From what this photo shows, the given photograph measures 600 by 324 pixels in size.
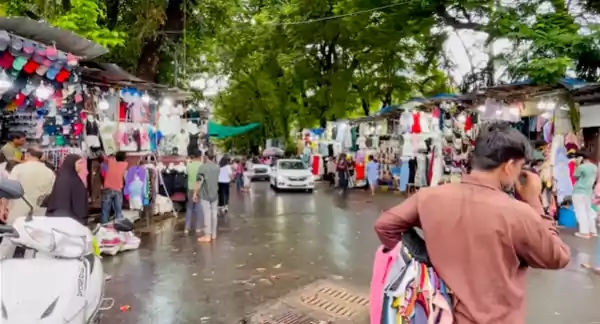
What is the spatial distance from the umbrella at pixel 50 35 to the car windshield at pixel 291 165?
16.8 meters

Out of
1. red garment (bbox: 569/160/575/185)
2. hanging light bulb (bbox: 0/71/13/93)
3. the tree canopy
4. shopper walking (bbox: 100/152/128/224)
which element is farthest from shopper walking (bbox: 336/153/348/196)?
hanging light bulb (bbox: 0/71/13/93)

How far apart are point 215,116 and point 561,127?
35.8 meters

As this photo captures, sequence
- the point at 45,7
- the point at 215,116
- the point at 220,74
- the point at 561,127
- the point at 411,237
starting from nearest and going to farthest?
the point at 411,237 → the point at 45,7 → the point at 561,127 → the point at 220,74 → the point at 215,116

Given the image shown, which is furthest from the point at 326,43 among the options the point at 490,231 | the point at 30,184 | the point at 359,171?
the point at 490,231

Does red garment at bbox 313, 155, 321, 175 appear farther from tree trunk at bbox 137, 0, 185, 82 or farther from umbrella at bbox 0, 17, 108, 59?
umbrella at bbox 0, 17, 108, 59

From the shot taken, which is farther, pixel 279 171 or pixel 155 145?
pixel 279 171

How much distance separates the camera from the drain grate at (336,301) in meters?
5.71

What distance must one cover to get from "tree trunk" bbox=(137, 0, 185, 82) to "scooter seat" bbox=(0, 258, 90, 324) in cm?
1219

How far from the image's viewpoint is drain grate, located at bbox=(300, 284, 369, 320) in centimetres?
571

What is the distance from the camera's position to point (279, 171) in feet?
77.7

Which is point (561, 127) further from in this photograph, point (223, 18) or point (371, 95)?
point (371, 95)

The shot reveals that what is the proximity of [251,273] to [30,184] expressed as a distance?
3.22 metres

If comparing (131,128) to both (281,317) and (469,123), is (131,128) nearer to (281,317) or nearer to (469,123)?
(281,317)

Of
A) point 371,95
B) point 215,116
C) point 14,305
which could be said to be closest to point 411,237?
point 14,305
